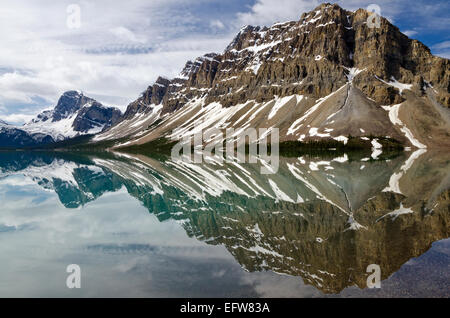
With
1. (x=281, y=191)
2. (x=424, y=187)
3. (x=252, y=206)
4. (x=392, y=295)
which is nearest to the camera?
(x=392, y=295)

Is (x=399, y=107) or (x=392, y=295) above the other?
(x=399, y=107)

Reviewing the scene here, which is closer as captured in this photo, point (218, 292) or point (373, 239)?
point (218, 292)

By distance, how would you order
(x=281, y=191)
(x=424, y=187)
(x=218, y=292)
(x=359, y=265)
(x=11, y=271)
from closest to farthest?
(x=218, y=292) < (x=359, y=265) < (x=11, y=271) < (x=424, y=187) < (x=281, y=191)

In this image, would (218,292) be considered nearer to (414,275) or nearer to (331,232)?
(414,275)

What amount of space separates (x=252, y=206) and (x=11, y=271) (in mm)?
22226

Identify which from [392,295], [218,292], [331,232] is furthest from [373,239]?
[218,292]

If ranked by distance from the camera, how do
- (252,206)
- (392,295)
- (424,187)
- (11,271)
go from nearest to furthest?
(392,295) → (11,271) → (252,206) → (424,187)

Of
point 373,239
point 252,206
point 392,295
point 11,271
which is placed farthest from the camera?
point 252,206

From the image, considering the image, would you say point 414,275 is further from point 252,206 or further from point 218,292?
point 252,206

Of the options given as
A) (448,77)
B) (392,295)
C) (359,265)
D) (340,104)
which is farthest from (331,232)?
(448,77)

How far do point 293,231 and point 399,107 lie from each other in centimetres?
17823

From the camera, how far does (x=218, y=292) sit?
1522 centimetres

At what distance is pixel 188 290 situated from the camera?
15.6 m

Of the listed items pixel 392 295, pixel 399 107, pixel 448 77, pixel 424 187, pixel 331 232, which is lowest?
pixel 392 295
